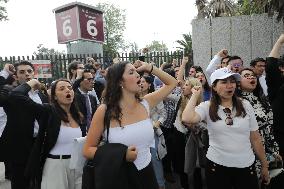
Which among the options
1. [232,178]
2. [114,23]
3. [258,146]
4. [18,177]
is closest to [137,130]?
[232,178]

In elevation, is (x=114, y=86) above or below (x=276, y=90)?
above

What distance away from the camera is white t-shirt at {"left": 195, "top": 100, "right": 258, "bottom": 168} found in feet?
10.1

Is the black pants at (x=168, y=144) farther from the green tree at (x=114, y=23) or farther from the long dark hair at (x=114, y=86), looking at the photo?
the green tree at (x=114, y=23)

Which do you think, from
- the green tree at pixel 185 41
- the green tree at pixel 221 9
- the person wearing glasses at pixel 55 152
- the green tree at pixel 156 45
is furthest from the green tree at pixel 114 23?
the person wearing glasses at pixel 55 152

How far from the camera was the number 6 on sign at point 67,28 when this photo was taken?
1065 centimetres

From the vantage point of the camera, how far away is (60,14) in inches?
427

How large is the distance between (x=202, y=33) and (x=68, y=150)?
30.0ft


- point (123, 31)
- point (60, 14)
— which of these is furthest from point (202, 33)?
point (123, 31)

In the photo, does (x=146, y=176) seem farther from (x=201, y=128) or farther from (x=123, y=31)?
(x=123, y=31)

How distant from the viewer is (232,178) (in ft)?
10.3

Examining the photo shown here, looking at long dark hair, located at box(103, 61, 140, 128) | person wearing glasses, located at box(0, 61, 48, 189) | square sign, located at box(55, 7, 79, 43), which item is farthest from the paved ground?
square sign, located at box(55, 7, 79, 43)

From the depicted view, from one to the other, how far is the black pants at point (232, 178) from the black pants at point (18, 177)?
2327 mm

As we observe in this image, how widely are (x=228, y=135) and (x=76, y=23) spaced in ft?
27.3

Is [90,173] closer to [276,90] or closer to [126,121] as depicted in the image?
[126,121]
